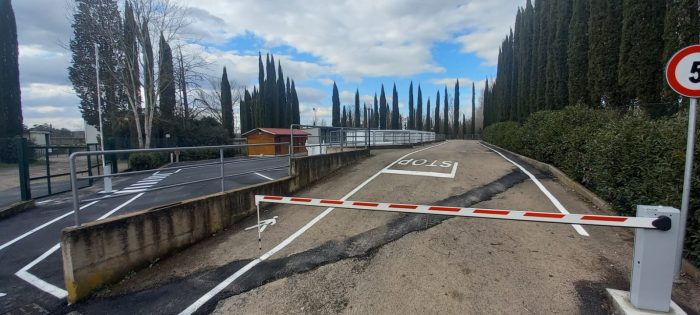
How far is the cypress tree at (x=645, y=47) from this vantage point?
Answer: 10.6m

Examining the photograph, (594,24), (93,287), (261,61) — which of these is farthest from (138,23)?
(261,61)

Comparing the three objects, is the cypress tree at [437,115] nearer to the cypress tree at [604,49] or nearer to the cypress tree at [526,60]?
the cypress tree at [526,60]

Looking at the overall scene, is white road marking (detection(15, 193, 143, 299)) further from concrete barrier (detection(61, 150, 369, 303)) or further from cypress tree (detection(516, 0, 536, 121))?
cypress tree (detection(516, 0, 536, 121))

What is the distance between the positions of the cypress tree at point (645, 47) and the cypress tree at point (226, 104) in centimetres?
5192

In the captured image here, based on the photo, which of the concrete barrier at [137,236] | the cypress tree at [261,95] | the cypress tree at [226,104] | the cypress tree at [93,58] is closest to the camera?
the concrete barrier at [137,236]

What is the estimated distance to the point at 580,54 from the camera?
15.0 meters

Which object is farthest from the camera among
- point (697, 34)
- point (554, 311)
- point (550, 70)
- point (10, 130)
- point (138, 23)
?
point (10, 130)

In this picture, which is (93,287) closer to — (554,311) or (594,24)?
(554,311)

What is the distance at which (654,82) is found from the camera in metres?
10.6

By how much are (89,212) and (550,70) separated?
2207 centimetres

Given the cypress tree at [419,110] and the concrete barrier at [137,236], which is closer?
the concrete barrier at [137,236]

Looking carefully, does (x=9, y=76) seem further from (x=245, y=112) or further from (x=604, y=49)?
(x=604, y=49)

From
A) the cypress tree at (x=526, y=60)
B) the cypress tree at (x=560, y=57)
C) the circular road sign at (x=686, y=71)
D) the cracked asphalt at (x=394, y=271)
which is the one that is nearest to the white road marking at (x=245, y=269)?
the cracked asphalt at (x=394, y=271)

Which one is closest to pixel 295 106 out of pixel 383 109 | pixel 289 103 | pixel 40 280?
pixel 289 103
